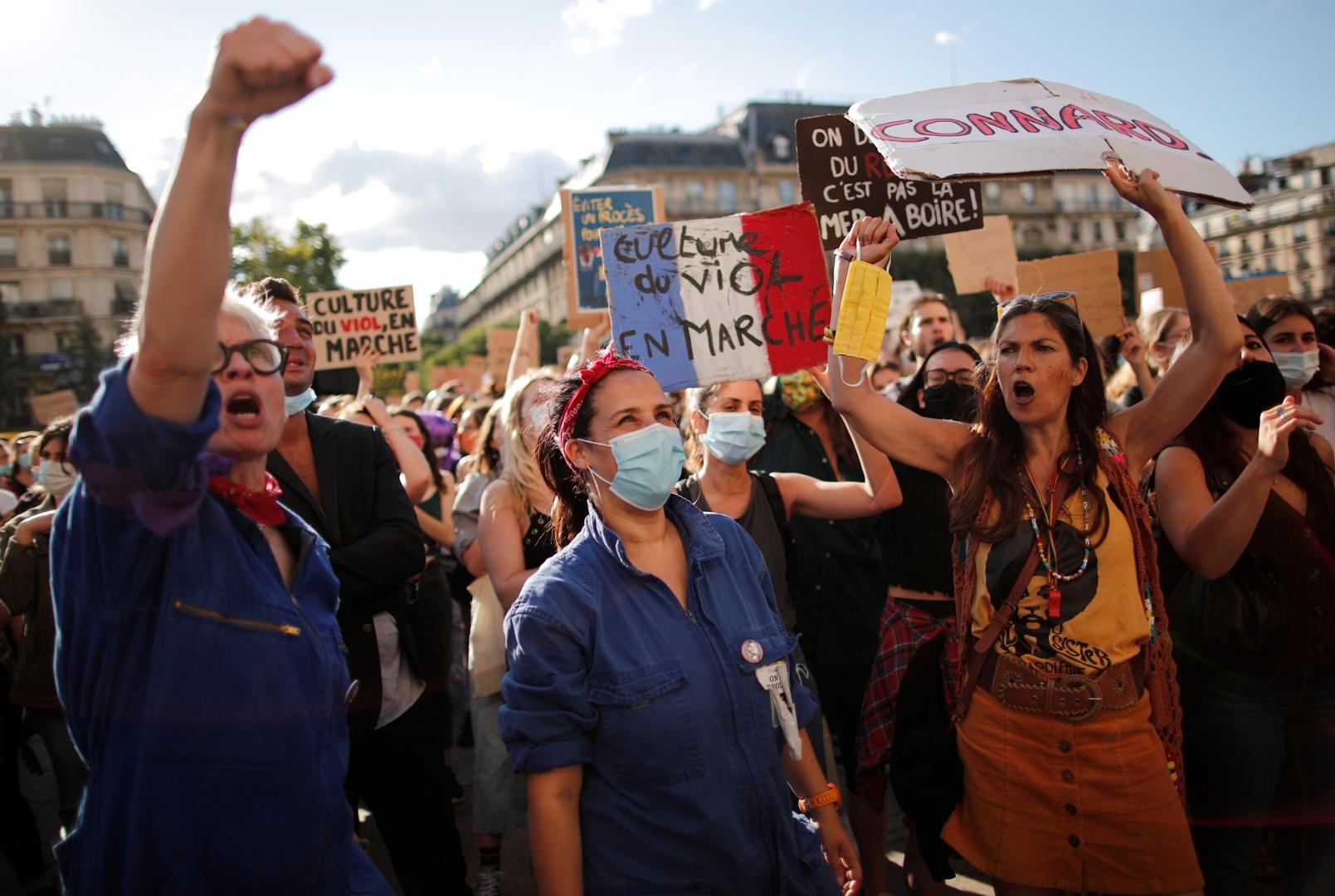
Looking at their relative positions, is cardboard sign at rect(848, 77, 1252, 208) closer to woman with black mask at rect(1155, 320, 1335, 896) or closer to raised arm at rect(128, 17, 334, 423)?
woman with black mask at rect(1155, 320, 1335, 896)

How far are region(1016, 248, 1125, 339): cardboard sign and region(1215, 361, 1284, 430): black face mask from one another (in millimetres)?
1995

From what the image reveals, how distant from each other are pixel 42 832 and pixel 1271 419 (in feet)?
20.1

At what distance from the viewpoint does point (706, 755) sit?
2006 millimetres

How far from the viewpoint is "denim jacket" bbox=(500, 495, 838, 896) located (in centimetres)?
199

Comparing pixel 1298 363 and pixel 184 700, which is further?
pixel 1298 363

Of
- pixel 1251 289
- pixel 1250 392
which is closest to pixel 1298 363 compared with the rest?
pixel 1250 392

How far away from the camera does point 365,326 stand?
6184 millimetres

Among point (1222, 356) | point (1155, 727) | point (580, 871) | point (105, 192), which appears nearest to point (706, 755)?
point (580, 871)

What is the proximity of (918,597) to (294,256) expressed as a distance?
124ft

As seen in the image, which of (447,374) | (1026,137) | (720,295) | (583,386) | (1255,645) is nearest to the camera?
(583,386)

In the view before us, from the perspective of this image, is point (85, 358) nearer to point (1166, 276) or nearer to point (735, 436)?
point (1166, 276)

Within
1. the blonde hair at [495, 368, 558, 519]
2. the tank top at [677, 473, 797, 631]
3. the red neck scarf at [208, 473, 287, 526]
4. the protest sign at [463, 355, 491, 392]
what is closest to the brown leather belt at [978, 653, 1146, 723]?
the tank top at [677, 473, 797, 631]

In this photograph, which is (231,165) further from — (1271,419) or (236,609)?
(1271,419)

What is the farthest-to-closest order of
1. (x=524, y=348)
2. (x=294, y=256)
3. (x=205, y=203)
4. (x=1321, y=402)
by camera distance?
(x=294, y=256), (x=524, y=348), (x=1321, y=402), (x=205, y=203)
